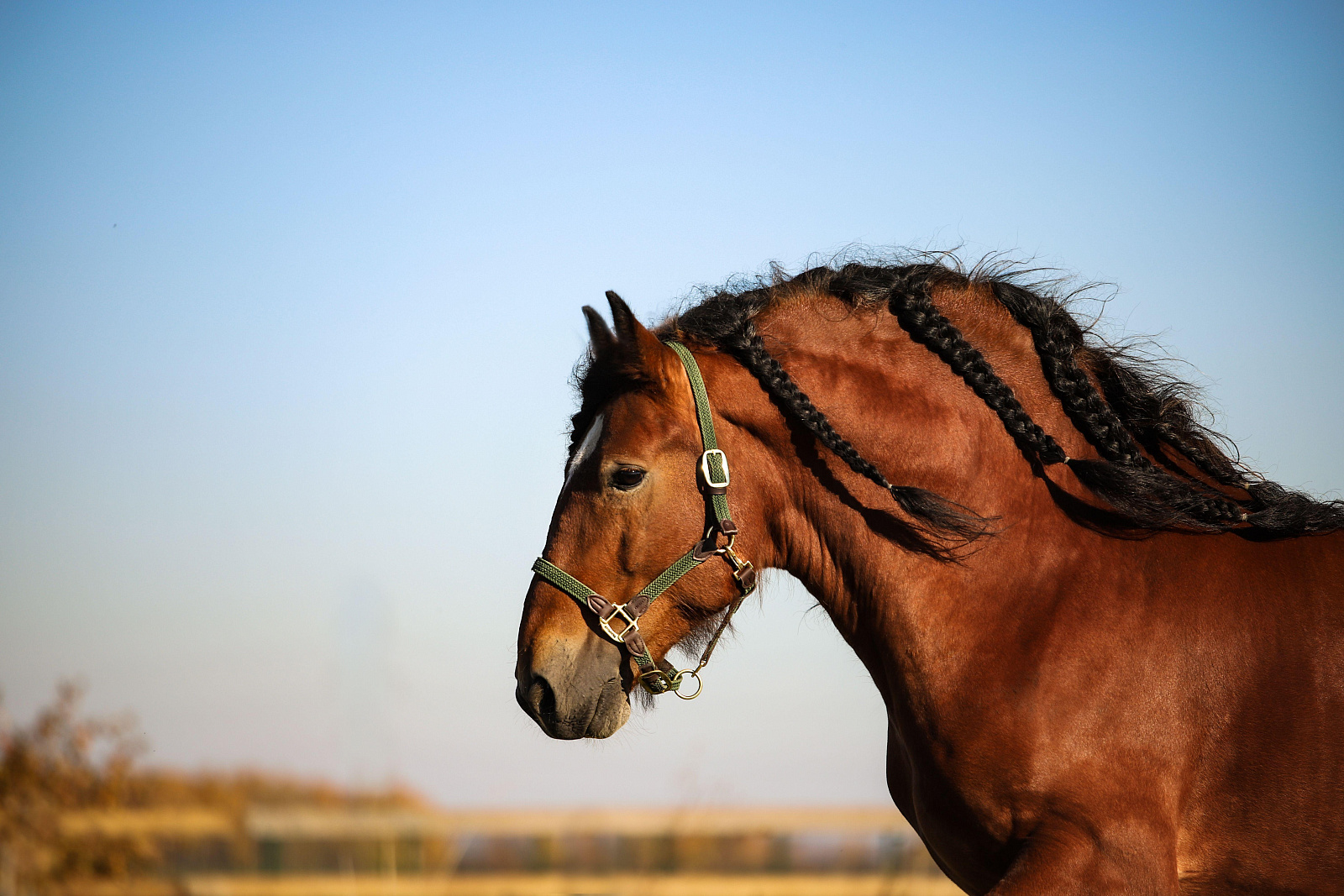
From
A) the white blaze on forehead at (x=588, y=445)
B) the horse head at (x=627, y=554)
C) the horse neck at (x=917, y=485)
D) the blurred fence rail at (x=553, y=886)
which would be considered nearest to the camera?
the horse neck at (x=917, y=485)

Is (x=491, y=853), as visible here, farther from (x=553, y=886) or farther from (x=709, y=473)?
(x=709, y=473)

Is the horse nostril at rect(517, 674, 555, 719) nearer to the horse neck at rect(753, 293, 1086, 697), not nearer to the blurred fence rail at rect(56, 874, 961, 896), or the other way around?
the horse neck at rect(753, 293, 1086, 697)

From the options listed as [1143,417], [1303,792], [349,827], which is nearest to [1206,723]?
[1303,792]

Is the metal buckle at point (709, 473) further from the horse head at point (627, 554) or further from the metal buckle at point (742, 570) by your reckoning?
the metal buckle at point (742, 570)

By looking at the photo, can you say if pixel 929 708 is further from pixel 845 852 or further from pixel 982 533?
pixel 845 852

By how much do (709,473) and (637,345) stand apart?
494mm

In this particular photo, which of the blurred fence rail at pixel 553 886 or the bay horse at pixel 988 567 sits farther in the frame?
the blurred fence rail at pixel 553 886

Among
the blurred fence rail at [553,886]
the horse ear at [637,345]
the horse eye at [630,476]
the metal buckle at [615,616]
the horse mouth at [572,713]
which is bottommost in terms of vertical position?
the blurred fence rail at [553,886]

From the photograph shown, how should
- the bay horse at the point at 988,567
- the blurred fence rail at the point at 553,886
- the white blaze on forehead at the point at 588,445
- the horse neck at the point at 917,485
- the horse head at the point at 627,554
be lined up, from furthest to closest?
the blurred fence rail at the point at 553,886 < the white blaze on forehead at the point at 588,445 < the horse head at the point at 627,554 < the horse neck at the point at 917,485 < the bay horse at the point at 988,567

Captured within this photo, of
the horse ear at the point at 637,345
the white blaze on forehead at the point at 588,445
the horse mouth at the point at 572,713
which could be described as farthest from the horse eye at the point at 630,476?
the horse mouth at the point at 572,713

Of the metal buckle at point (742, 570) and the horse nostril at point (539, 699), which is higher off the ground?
the metal buckle at point (742, 570)

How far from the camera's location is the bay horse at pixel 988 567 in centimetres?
273

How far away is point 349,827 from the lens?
7633 millimetres

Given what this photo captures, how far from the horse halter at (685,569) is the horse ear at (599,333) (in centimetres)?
29
